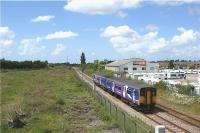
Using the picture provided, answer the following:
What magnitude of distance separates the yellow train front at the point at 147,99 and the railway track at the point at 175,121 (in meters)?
0.91

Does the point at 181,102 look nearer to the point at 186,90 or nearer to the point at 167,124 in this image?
the point at 186,90

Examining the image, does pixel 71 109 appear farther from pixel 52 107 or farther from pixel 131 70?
pixel 131 70

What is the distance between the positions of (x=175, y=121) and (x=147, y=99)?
5.31 m

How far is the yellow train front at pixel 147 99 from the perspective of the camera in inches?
1323

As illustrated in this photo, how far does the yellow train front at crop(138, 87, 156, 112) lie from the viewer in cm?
3359

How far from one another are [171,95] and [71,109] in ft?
50.3

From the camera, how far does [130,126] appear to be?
21.5 meters

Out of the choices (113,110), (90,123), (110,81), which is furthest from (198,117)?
(110,81)

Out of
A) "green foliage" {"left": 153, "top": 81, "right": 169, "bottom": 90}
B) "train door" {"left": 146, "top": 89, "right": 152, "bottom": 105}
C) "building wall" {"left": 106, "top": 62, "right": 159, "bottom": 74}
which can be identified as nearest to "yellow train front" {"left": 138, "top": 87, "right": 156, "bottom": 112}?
"train door" {"left": 146, "top": 89, "right": 152, "bottom": 105}

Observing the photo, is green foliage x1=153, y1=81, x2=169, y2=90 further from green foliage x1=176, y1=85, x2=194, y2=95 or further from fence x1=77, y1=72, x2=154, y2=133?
fence x1=77, y1=72, x2=154, y2=133

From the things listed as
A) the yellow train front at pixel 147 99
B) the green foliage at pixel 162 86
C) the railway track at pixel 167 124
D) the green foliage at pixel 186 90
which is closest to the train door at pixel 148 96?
the yellow train front at pixel 147 99

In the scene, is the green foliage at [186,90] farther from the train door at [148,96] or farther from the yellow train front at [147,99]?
the train door at [148,96]

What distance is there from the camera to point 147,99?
3384 cm

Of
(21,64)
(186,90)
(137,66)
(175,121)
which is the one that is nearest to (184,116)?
(175,121)
